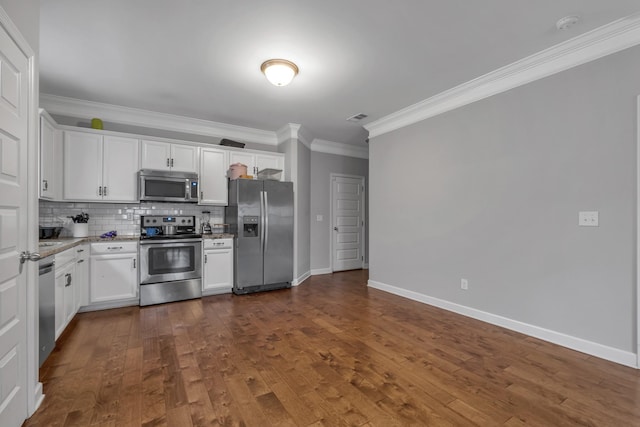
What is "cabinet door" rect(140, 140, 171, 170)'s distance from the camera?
4047 mm

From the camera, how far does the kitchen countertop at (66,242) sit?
2.32 metres

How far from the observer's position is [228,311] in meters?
3.58

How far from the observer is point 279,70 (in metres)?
2.87

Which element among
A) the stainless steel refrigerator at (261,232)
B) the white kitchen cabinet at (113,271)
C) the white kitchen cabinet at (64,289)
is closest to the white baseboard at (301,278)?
the stainless steel refrigerator at (261,232)

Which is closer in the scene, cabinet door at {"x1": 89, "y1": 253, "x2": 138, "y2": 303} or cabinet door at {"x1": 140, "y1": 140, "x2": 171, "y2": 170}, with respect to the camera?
cabinet door at {"x1": 89, "y1": 253, "x2": 138, "y2": 303}

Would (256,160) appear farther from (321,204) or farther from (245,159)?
(321,204)

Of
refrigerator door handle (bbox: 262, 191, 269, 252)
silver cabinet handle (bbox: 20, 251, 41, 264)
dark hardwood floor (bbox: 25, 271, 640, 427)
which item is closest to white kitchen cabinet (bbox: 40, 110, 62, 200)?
dark hardwood floor (bbox: 25, 271, 640, 427)

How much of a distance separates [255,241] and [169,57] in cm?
258

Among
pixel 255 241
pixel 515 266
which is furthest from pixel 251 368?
pixel 515 266

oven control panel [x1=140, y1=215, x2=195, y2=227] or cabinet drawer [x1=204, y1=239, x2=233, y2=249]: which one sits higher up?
oven control panel [x1=140, y1=215, x2=195, y2=227]

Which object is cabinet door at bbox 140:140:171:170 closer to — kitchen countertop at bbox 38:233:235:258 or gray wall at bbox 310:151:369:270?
kitchen countertop at bbox 38:233:235:258

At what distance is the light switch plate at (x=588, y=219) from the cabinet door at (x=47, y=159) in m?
5.20

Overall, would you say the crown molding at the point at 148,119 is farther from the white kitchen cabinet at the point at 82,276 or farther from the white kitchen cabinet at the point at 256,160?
the white kitchen cabinet at the point at 82,276

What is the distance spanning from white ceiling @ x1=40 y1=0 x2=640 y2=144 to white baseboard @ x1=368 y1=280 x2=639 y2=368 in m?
2.60
